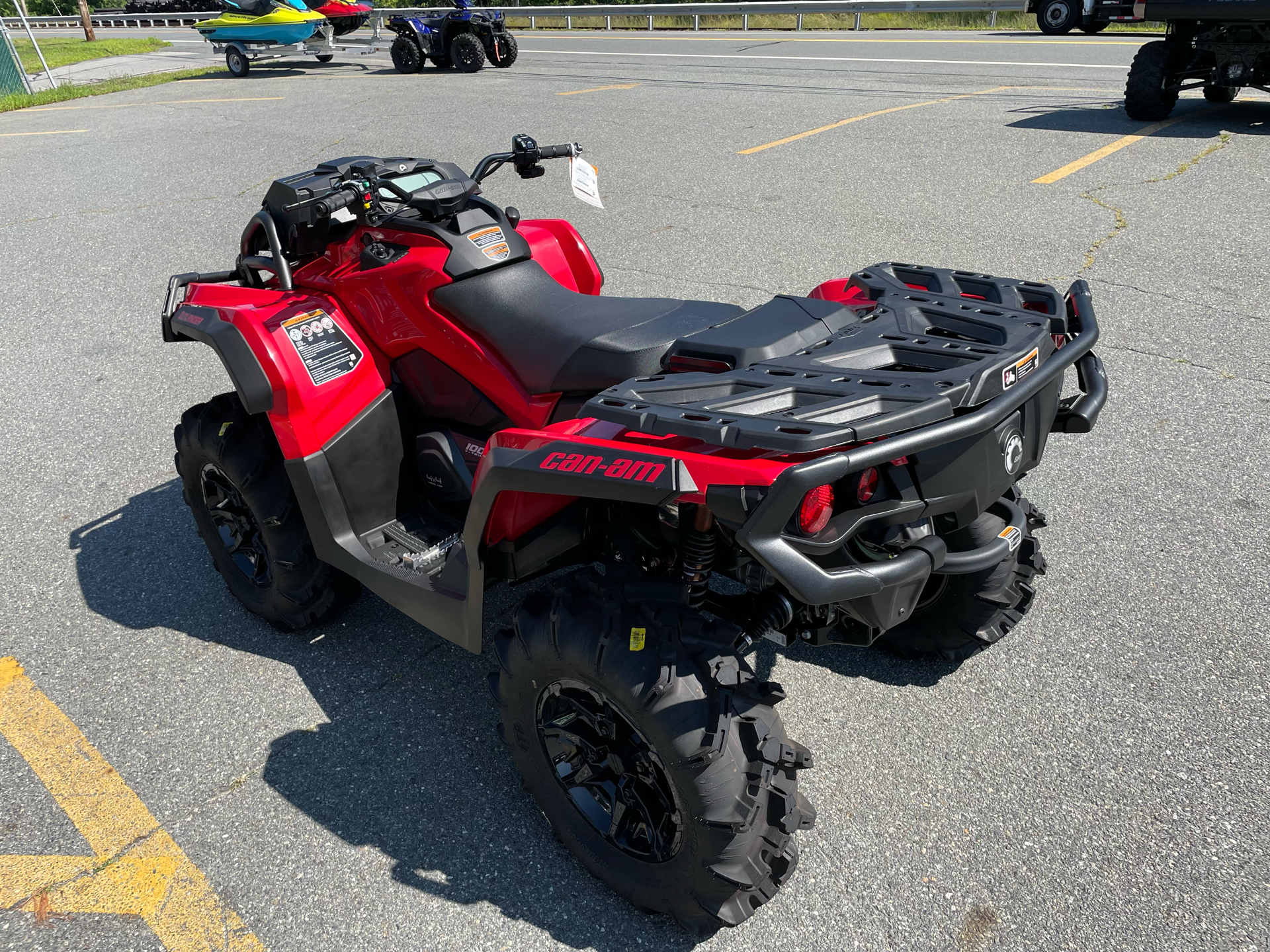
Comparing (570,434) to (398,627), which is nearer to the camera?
(570,434)

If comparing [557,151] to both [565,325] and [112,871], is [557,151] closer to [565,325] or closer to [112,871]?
[565,325]

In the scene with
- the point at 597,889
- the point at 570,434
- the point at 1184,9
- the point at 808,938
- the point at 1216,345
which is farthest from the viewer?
the point at 1184,9

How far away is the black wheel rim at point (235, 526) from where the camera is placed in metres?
3.34

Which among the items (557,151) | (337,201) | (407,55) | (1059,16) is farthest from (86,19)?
(337,201)

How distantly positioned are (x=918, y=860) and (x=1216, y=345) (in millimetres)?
3983

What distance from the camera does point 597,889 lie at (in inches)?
95.0

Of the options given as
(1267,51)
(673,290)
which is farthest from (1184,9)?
(673,290)

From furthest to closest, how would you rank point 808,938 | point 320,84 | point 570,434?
point 320,84, point 808,938, point 570,434

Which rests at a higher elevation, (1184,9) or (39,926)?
(1184,9)

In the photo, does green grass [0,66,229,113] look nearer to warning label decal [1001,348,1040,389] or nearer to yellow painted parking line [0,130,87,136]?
yellow painted parking line [0,130,87,136]

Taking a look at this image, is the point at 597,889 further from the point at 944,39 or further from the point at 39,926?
the point at 944,39

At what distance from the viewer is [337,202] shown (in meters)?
2.75

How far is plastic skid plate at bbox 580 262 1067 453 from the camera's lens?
1.79 meters

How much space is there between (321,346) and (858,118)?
9.52 m
